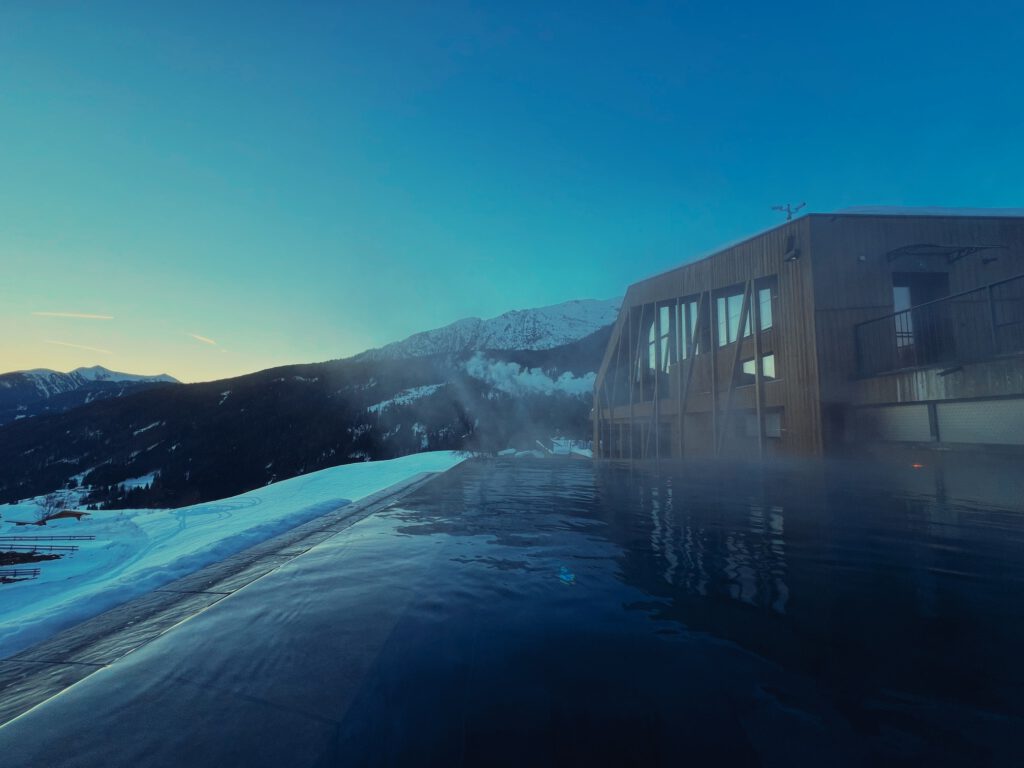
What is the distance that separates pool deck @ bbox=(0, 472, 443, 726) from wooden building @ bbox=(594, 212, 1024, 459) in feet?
26.1

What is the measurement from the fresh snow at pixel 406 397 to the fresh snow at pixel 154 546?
59229 mm

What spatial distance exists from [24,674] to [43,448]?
409 feet

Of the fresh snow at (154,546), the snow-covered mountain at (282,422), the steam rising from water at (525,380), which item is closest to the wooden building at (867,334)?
the fresh snow at (154,546)

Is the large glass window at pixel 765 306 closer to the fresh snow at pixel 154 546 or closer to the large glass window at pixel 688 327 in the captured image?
the large glass window at pixel 688 327

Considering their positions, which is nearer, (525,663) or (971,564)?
(525,663)

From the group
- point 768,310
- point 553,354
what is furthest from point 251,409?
point 768,310

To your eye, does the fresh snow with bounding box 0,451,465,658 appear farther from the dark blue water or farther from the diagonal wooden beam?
the diagonal wooden beam

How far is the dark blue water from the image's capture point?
1.15 meters

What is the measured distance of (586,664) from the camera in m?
1.53

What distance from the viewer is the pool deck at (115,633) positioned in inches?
55.7

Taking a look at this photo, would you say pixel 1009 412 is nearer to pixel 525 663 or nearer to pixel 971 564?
pixel 971 564

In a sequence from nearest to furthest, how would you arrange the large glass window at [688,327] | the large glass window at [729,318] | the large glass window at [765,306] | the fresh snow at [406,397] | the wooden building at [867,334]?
1. the wooden building at [867,334]
2. the large glass window at [765,306]
3. the large glass window at [729,318]
4. the large glass window at [688,327]
5. the fresh snow at [406,397]

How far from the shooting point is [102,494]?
68.4m

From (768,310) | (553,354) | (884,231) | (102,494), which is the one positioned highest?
(553,354)
